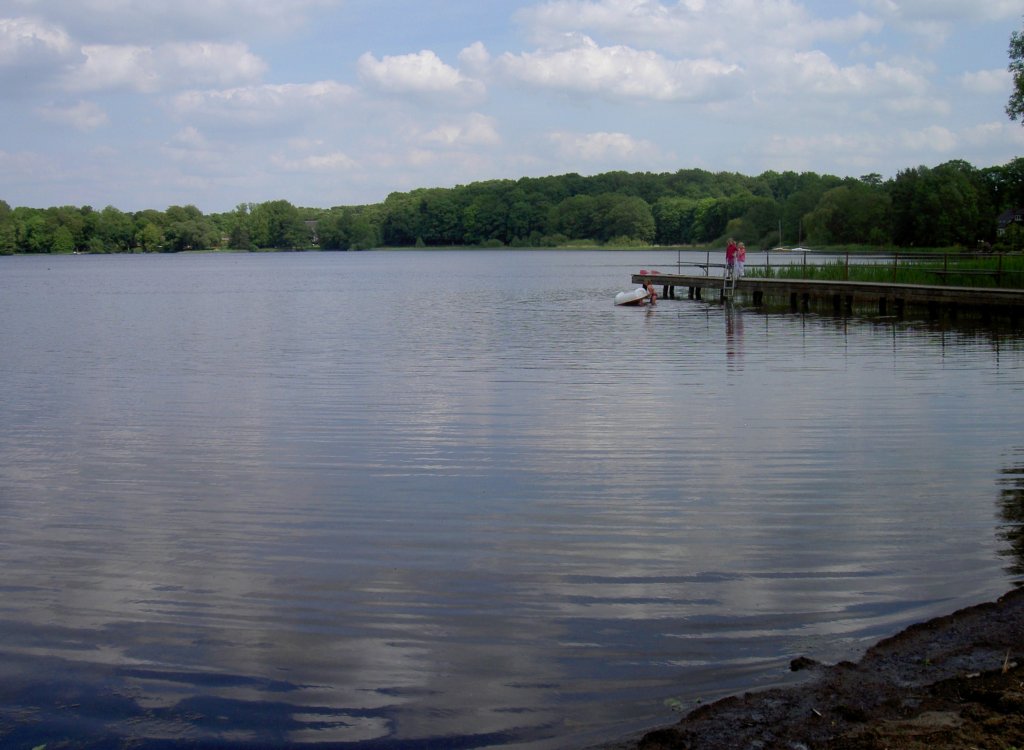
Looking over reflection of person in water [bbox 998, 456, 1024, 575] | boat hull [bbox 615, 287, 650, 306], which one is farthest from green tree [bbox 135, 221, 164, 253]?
reflection of person in water [bbox 998, 456, 1024, 575]

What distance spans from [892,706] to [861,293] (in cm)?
2956

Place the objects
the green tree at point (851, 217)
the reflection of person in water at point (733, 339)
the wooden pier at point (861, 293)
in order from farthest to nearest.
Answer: the green tree at point (851, 217), the wooden pier at point (861, 293), the reflection of person in water at point (733, 339)

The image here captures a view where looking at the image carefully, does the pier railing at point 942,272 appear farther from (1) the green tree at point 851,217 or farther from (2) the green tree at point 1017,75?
(1) the green tree at point 851,217

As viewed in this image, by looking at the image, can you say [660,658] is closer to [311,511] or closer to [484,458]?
[311,511]

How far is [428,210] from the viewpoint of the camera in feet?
630

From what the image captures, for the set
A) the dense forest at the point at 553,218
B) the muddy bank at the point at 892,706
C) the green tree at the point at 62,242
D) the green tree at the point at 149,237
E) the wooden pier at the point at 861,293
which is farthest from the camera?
the green tree at the point at 149,237

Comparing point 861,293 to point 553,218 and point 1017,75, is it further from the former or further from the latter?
point 553,218

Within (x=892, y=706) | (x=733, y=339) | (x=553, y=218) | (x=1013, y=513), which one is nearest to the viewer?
(x=892, y=706)

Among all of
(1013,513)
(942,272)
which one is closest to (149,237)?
(942,272)

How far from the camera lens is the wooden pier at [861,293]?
27234 mm

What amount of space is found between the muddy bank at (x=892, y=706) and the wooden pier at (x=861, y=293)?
23.8m

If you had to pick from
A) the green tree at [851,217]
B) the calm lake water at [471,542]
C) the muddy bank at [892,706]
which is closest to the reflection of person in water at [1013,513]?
the calm lake water at [471,542]

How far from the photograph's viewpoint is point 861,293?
3228 cm

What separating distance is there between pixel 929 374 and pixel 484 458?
32.0 feet
